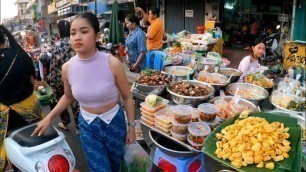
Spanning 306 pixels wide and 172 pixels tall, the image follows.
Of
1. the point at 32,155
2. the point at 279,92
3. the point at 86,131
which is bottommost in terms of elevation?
the point at 32,155

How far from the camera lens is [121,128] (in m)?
Result: 2.10

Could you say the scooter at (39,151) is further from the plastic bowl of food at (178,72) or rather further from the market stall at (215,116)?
the plastic bowl of food at (178,72)

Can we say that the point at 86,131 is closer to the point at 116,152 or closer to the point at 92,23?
the point at 116,152

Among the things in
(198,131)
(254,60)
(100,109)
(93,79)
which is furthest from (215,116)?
(254,60)

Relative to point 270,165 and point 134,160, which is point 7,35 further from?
point 270,165

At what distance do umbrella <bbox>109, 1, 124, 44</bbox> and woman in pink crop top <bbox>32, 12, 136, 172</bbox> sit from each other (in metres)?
4.80

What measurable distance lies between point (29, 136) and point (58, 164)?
35cm

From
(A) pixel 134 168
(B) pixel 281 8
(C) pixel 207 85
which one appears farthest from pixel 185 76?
(B) pixel 281 8

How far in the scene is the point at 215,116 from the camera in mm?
2479

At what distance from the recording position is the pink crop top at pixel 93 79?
74.4 inches

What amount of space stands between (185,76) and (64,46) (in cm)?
175

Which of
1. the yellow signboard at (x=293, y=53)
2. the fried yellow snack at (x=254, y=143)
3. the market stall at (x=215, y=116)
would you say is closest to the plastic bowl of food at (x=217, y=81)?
the market stall at (x=215, y=116)

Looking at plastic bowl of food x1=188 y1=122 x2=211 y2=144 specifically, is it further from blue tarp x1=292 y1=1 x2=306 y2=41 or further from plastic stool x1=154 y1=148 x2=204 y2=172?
blue tarp x1=292 y1=1 x2=306 y2=41

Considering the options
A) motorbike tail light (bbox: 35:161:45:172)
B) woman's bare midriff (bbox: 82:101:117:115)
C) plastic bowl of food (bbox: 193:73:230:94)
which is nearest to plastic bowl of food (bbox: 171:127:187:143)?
woman's bare midriff (bbox: 82:101:117:115)
